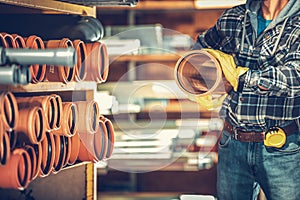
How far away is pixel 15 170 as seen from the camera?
6.22 ft

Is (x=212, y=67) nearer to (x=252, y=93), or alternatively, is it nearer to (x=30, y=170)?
(x=252, y=93)

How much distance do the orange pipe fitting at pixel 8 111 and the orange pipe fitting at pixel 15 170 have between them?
0.10m

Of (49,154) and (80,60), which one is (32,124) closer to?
(49,154)

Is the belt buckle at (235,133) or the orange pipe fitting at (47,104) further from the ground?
the orange pipe fitting at (47,104)

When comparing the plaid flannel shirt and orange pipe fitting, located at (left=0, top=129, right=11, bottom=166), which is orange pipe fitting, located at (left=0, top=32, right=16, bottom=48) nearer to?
orange pipe fitting, located at (left=0, top=129, right=11, bottom=166)

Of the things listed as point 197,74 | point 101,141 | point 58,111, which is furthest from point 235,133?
point 58,111

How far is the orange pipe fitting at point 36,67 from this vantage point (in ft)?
6.79

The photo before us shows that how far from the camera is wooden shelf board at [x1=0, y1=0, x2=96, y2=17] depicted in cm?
205

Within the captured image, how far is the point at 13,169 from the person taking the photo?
189 centimetres

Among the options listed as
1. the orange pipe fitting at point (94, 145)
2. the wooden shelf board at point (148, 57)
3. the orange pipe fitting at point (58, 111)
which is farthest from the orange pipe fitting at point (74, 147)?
the wooden shelf board at point (148, 57)

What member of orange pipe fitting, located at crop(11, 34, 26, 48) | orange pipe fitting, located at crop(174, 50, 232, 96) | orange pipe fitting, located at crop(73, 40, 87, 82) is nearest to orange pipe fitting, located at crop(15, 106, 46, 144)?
orange pipe fitting, located at crop(11, 34, 26, 48)

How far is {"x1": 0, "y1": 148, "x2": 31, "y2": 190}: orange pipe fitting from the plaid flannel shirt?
0.86m

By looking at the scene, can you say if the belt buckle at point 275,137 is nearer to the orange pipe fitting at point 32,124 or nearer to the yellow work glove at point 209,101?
the yellow work glove at point 209,101

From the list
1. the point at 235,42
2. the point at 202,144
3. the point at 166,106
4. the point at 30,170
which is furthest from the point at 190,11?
the point at 30,170
